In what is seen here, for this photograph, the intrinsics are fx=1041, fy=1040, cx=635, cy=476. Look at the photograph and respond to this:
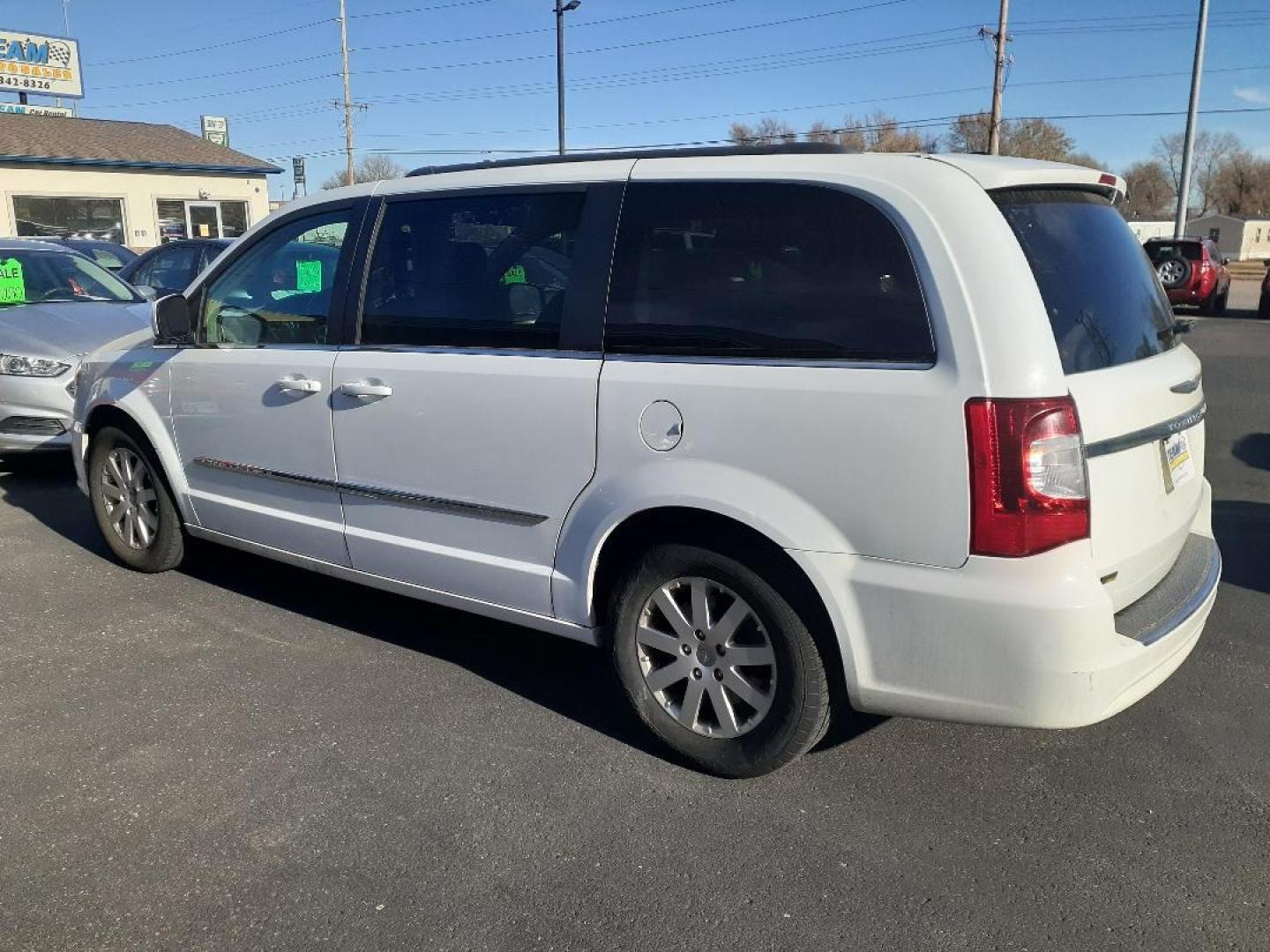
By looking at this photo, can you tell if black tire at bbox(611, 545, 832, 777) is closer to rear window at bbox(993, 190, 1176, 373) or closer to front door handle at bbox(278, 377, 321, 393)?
rear window at bbox(993, 190, 1176, 373)

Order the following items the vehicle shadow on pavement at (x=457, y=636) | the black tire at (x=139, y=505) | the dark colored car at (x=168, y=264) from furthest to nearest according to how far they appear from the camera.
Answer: the dark colored car at (x=168, y=264), the black tire at (x=139, y=505), the vehicle shadow on pavement at (x=457, y=636)

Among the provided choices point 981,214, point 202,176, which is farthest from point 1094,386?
point 202,176

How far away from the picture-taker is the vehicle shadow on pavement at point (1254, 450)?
7.42m

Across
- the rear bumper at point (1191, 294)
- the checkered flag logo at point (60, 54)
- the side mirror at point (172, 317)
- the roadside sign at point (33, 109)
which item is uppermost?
the checkered flag logo at point (60, 54)

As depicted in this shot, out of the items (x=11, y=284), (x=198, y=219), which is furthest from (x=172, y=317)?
(x=198, y=219)

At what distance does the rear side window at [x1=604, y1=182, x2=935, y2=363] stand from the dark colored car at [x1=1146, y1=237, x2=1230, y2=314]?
19.6 m

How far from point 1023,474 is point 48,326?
7.25 m

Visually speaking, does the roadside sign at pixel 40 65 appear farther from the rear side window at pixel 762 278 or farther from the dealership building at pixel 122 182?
the rear side window at pixel 762 278

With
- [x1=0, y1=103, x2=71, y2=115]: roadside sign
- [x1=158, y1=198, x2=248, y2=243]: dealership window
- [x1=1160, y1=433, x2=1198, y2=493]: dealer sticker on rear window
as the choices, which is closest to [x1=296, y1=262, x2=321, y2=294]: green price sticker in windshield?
[x1=1160, y1=433, x2=1198, y2=493]: dealer sticker on rear window

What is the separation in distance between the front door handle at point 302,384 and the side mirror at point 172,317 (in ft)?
2.74

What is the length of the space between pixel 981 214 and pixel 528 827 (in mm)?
2126

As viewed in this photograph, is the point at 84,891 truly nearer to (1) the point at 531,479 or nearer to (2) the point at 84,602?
(1) the point at 531,479

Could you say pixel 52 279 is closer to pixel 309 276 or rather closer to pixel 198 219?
pixel 309 276

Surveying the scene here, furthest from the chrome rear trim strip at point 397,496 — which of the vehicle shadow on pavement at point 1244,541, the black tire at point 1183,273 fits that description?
the black tire at point 1183,273
